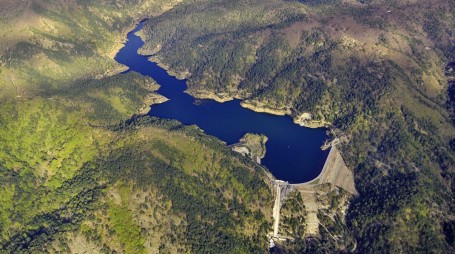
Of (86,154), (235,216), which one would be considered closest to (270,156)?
(235,216)

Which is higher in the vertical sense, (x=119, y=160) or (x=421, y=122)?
(x=119, y=160)

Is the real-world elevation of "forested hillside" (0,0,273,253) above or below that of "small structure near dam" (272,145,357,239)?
above

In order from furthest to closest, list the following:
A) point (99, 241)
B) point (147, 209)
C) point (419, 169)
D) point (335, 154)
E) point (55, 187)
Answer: point (335, 154) < point (419, 169) < point (55, 187) < point (147, 209) < point (99, 241)

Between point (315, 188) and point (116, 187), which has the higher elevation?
point (116, 187)

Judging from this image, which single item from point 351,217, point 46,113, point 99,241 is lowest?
point 351,217

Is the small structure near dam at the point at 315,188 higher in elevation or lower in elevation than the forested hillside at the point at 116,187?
lower

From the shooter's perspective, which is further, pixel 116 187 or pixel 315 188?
pixel 315 188

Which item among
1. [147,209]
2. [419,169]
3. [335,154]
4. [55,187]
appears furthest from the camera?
[335,154]

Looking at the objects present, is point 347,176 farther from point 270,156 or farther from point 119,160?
point 119,160

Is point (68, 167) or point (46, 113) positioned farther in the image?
point (46, 113)

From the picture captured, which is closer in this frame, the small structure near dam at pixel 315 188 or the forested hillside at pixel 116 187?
the forested hillside at pixel 116 187
